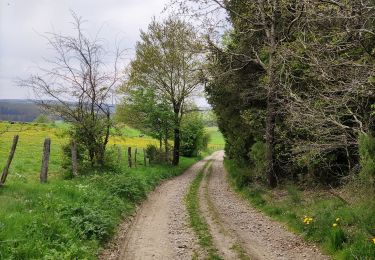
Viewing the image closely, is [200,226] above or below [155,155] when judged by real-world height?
above

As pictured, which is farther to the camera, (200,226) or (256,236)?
(200,226)

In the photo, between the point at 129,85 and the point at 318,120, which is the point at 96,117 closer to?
the point at 318,120

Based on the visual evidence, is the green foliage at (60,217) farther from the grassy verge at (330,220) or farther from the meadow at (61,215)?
the grassy verge at (330,220)

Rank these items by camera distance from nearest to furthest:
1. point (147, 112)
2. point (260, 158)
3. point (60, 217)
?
point (60, 217) < point (260, 158) < point (147, 112)

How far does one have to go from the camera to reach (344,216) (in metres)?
10.0

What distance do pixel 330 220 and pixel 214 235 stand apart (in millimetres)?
3016

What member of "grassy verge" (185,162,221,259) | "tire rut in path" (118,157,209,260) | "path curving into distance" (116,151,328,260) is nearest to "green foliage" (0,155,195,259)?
"tire rut in path" (118,157,209,260)

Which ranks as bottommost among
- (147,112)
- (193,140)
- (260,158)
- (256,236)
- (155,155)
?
(193,140)

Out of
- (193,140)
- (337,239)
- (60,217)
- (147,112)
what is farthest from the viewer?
(193,140)

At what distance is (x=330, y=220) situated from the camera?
999cm

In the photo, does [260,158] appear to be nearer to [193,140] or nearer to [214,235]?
[214,235]

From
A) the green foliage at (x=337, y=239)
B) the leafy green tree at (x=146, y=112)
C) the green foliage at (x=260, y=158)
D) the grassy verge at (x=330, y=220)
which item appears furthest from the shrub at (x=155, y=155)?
the green foliage at (x=337, y=239)

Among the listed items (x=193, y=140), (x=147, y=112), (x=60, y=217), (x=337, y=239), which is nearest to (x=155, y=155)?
(x=147, y=112)

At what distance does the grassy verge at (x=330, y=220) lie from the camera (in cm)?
826
